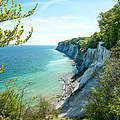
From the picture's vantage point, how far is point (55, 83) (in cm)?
4934

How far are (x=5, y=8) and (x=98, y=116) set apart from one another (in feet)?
40.1

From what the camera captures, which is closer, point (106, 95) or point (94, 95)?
point (106, 95)

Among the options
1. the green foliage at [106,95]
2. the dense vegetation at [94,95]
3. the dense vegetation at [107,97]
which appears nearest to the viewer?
the dense vegetation at [94,95]

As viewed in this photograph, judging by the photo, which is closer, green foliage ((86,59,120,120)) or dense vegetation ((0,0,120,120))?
dense vegetation ((0,0,120,120))

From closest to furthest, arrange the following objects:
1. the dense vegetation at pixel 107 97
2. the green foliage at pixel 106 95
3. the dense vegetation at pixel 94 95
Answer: the dense vegetation at pixel 94 95, the dense vegetation at pixel 107 97, the green foliage at pixel 106 95

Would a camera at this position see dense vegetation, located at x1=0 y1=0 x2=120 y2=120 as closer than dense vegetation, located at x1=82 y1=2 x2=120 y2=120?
Yes

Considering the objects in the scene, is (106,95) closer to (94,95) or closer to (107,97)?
(107,97)

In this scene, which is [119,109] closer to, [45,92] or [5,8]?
[5,8]

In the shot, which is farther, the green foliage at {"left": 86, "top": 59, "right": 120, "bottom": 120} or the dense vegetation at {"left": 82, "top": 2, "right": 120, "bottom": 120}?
the green foliage at {"left": 86, "top": 59, "right": 120, "bottom": 120}

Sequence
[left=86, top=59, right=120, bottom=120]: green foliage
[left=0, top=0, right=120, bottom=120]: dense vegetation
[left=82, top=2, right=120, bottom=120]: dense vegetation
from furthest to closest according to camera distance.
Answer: [left=86, top=59, right=120, bottom=120]: green foliage, [left=82, top=2, right=120, bottom=120]: dense vegetation, [left=0, top=0, right=120, bottom=120]: dense vegetation

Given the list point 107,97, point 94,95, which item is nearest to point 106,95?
point 107,97

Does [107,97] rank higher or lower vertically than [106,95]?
lower

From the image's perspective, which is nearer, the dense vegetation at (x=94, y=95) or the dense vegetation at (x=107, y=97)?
the dense vegetation at (x=94, y=95)

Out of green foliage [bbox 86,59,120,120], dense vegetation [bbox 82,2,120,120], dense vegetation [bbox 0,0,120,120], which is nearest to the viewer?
dense vegetation [bbox 0,0,120,120]
